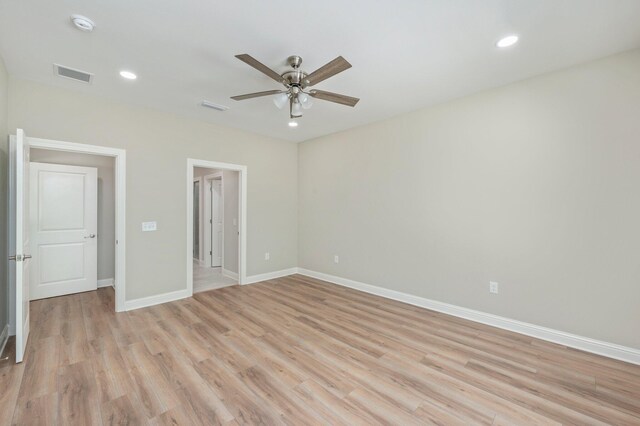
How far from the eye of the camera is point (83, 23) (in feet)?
6.89

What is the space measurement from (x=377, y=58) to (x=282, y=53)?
2.92 feet

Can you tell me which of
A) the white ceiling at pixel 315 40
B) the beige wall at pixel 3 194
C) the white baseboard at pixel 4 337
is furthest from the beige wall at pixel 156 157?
the white baseboard at pixel 4 337

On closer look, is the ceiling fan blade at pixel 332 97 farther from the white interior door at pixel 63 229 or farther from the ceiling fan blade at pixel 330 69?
the white interior door at pixel 63 229

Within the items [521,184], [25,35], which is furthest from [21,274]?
[521,184]

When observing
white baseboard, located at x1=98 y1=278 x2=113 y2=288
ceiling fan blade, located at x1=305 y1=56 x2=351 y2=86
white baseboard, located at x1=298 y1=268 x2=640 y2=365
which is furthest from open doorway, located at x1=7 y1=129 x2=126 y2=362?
white baseboard, located at x1=298 y1=268 x2=640 y2=365

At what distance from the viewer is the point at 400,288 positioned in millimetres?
4145

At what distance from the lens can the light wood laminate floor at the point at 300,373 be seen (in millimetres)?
1880

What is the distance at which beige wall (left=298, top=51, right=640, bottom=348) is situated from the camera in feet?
8.34

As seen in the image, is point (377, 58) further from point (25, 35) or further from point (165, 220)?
point (165, 220)

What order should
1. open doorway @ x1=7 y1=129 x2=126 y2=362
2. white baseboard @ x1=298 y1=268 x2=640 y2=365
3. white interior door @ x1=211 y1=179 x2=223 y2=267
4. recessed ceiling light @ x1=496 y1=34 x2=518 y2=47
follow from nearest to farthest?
recessed ceiling light @ x1=496 y1=34 x2=518 y2=47 < white baseboard @ x1=298 y1=268 x2=640 y2=365 < open doorway @ x1=7 y1=129 x2=126 y2=362 < white interior door @ x1=211 y1=179 x2=223 y2=267

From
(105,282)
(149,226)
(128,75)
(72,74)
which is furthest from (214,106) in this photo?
(105,282)

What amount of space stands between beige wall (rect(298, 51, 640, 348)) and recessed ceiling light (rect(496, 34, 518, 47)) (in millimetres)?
896

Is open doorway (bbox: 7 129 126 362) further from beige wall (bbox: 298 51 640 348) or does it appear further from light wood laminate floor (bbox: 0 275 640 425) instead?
beige wall (bbox: 298 51 640 348)

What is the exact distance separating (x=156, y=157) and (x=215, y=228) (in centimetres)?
282
